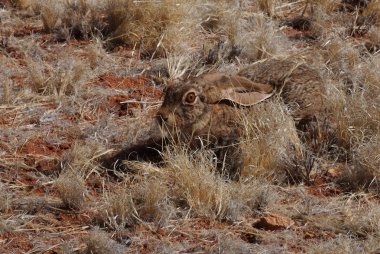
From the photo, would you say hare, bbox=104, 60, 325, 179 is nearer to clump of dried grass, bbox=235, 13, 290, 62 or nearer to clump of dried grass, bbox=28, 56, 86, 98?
clump of dried grass, bbox=28, 56, 86, 98

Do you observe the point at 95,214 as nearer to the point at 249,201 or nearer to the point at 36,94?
the point at 249,201

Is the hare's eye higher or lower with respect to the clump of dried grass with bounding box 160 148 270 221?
higher

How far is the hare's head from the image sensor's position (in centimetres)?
803

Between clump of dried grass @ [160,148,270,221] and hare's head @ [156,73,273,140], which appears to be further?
hare's head @ [156,73,273,140]

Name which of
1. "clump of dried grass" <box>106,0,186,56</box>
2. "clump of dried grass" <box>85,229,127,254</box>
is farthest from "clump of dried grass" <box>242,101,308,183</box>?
"clump of dried grass" <box>106,0,186,56</box>

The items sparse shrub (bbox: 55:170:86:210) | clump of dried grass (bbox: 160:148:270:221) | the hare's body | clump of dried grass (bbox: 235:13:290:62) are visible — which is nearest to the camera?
clump of dried grass (bbox: 160:148:270:221)

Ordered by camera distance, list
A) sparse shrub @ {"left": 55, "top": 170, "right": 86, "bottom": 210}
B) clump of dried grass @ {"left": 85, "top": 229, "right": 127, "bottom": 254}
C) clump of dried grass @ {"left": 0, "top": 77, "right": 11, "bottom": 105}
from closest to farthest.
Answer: clump of dried grass @ {"left": 85, "top": 229, "right": 127, "bottom": 254} < sparse shrub @ {"left": 55, "top": 170, "right": 86, "bottom": 210} < clump of dried grass @ {"left": 0, "top": 77, "right": 11, "bottom": 105}

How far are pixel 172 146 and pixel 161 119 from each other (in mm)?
257

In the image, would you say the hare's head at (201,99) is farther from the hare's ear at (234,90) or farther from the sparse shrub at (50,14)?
the sparse shrub at (50,14)

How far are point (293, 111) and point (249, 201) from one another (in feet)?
4.95

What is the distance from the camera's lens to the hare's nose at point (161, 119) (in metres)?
8.00

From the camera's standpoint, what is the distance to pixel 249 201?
→ 24.1ft

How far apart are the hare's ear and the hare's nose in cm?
46

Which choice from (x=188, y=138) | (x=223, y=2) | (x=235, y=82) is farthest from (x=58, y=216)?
(x=223, y=2)
